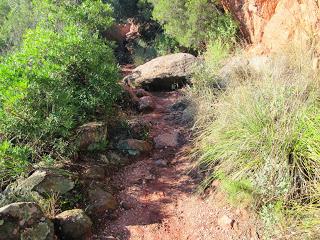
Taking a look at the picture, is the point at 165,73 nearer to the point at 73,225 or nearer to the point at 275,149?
the point at 275,149

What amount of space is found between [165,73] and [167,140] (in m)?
3.56

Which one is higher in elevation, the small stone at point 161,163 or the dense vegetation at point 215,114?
the dense vegetation at point 215,114

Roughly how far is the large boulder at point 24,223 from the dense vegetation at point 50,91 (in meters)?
0.77

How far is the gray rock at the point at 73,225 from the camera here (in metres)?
3.94

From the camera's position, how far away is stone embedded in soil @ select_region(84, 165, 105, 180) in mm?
4965

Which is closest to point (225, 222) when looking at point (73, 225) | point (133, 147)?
point (73, 225)

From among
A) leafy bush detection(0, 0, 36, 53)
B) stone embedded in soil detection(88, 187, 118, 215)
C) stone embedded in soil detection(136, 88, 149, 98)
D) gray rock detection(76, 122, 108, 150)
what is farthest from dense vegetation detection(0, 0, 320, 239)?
leafy bush detection(0, 0, 36, 53)

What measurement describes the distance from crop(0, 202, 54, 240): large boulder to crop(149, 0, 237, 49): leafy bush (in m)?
6.91

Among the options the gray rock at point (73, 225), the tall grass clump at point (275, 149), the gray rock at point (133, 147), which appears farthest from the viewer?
the gray rock at point (133, 147)

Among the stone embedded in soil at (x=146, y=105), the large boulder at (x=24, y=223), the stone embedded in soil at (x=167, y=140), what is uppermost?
the large boulder at (x=24, y=223)

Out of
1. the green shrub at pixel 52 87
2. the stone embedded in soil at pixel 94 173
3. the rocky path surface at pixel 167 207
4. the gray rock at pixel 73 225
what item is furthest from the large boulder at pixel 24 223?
the green shrub at pixel 52 87

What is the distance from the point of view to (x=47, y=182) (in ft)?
14.3

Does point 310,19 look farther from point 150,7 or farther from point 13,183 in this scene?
point 150,7

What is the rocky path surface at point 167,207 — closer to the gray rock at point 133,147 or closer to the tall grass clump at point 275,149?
the gray rock at point 133,147
